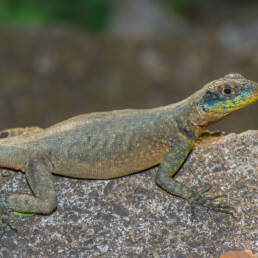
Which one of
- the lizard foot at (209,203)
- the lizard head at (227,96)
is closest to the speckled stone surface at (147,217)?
the lizard foot at (209,203)

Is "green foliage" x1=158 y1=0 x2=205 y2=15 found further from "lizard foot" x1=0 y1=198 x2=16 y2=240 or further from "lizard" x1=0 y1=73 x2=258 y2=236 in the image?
"lizard foot" x1=0 y1=198 x2=16 y2=240

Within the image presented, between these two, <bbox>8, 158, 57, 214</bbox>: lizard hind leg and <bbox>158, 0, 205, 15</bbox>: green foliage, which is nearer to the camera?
<bbox>8, 158, 57, 214</bbox>: lizard hind leg

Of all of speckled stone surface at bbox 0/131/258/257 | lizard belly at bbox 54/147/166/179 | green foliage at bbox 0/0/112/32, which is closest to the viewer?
speckled stone surface at bbox 0/131/258/257

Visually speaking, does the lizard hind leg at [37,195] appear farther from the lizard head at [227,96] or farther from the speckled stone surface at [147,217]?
the lizard head at [227,96]

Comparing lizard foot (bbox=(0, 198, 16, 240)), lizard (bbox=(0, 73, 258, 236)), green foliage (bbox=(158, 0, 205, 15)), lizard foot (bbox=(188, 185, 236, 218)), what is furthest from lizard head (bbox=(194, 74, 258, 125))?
green foliage (bbox=(158, 0, 205, 15))

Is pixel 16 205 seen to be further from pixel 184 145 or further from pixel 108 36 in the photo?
pixel 108 36

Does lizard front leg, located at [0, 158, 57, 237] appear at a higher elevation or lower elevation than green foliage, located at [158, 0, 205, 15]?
lower

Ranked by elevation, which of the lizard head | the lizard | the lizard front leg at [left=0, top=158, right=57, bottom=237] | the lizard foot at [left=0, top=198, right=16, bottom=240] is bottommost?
the lizard foot at [left=0, top=198, right=16, bottom=240]

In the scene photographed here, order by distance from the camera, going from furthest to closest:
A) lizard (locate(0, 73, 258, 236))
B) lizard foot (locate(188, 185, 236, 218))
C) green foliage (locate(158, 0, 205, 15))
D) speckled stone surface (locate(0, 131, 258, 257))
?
green foliage (locate(158, 0, 205, 15)) → lizard (locate(0, 73, 258, 236)) → lizard foot (locate(188, 185, 236, 218)) → speckled stone surface (locate(0, 131, 258, 257))
